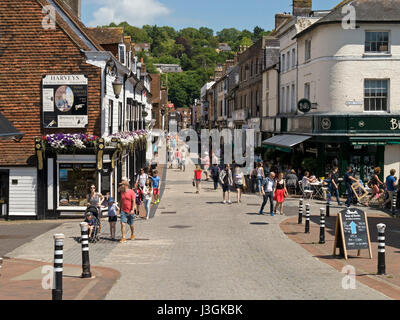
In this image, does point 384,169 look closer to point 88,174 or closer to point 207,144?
point 88,174

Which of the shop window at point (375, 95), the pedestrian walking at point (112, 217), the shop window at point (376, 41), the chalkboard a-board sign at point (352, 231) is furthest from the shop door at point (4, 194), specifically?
the shop window at point (376, 41)

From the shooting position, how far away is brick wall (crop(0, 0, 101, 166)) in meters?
24.3

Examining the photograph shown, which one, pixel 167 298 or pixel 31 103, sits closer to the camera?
pixel 167 298

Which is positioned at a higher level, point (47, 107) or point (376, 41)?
point (376, 41)

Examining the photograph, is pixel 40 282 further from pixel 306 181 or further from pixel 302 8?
pixel 302 8

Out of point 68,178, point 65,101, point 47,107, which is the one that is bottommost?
point 68,178

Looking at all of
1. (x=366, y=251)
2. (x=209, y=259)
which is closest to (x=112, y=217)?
(x=209, y=259)

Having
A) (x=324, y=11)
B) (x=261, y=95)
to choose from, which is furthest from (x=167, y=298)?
(x=261, y=95)

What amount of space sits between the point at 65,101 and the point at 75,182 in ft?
10.8

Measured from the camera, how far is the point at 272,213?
24.0 metres

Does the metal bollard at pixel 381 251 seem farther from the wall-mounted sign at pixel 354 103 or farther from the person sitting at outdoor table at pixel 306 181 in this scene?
the wall-mounted sign at pixel 354 103

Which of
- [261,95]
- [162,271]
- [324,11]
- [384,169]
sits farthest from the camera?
[261,95]

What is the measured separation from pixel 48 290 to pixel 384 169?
23032 mm

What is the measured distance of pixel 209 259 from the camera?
15164 mm
